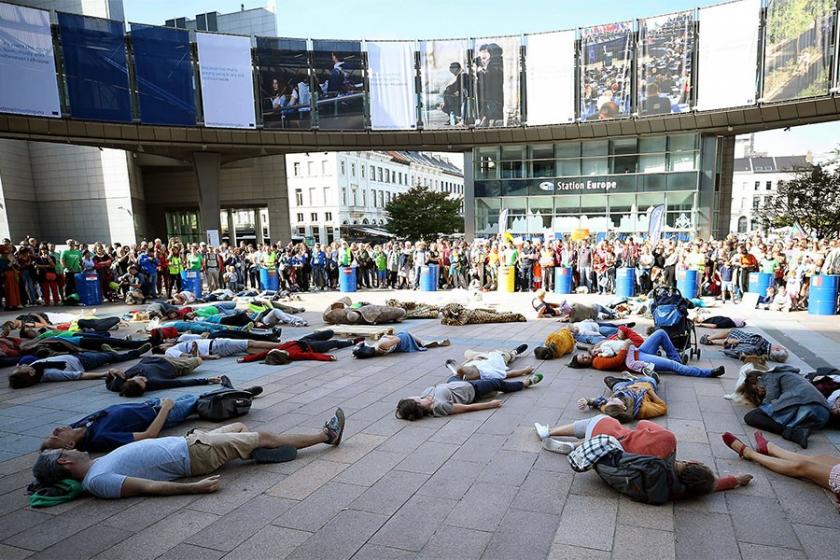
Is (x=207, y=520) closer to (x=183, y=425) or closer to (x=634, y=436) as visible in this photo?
(x=183, y=425)

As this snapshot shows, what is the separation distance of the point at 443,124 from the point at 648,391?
893 inches

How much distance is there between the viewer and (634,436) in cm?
381

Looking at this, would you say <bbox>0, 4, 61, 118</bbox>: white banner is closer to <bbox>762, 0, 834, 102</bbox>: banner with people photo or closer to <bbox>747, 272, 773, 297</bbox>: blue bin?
<bbox>747, 272, 773, 297</bbox>: blue bin

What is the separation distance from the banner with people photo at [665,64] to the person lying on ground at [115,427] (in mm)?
25177

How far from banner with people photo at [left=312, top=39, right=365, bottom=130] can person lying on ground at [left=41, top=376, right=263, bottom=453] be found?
2226cm

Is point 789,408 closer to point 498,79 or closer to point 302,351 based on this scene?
point 302,351

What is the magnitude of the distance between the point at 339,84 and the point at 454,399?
22.8 m

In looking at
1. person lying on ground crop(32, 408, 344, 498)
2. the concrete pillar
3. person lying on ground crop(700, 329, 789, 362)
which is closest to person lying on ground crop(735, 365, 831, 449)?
person lying on ground crop(700, 329, 789, 362)

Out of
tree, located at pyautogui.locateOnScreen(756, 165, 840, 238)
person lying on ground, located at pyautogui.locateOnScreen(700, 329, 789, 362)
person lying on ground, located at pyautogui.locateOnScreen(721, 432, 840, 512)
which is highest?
tree, located at pyautogui.locateOnScreen(756, 165, 840, 238)

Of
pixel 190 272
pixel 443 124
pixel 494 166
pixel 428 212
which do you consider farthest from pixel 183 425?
pixel 428 212

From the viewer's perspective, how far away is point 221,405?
17.2 feet

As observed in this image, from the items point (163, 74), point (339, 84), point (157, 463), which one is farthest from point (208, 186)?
point (157, 463)

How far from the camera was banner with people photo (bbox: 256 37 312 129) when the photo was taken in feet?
78.8

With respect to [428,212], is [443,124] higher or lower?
higher
